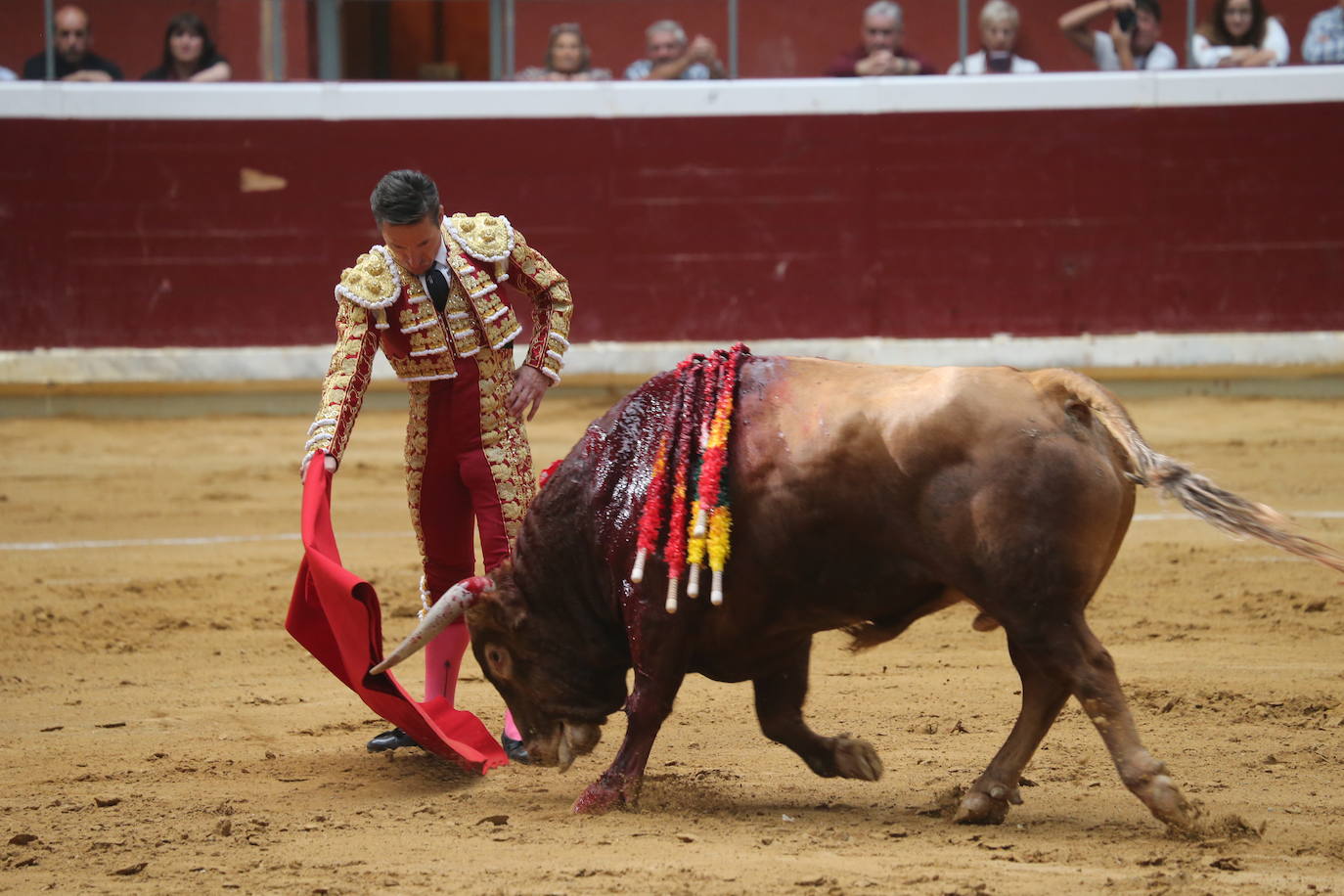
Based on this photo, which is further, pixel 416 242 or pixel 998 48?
pixel 998 48

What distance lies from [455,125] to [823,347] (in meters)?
2.42

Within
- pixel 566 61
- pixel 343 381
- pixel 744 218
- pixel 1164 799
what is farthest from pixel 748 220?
pixel 1164 799

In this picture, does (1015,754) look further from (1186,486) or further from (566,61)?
(566,61)

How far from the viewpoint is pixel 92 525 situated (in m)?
6.92

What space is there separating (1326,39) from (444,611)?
7.71 meters

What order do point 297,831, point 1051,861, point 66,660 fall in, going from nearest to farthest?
point 1051,861 → point 297,831 → point 66,660

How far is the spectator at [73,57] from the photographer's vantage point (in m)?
9.27

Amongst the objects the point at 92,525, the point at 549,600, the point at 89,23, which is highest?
the point at 89,23

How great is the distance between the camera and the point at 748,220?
9.73m

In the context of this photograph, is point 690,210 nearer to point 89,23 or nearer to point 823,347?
point 823,347

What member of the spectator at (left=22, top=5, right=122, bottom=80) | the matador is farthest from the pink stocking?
the spectator at (left=22, top=5, right=122, bottom=80)

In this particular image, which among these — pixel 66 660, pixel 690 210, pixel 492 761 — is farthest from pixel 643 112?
pixel 492 761

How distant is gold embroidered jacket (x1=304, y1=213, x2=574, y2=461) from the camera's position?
3.65 m

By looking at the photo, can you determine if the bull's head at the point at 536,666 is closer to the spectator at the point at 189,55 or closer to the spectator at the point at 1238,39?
the spectator at the point at 189,55
